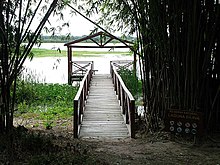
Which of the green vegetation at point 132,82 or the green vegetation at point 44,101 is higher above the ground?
the green vegetation at point 132,82

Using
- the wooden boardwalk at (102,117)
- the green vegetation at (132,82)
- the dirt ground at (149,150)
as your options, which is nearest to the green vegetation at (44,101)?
the wooden boardwalk at (102,117)

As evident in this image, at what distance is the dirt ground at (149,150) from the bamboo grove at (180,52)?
0.33m

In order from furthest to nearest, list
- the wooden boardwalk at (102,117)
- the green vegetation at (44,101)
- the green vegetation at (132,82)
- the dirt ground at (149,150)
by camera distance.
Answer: the green vegetation at (132,82) < the green vegetation at (44,101) < the wooden boardwalk at (102,117) < the dirt ground at (149,150)

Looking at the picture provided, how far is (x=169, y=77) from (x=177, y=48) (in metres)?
0.38

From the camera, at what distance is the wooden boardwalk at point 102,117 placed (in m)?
4.45

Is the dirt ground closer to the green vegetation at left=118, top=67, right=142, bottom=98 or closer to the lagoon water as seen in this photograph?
the lagoon water

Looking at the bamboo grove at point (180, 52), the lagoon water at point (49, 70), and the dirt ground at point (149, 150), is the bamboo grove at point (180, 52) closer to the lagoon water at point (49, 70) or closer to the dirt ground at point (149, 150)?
the dirt ground at point (149, 150)

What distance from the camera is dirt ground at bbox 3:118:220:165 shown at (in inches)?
114

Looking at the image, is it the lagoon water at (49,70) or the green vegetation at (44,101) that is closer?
the green vegetation at (44,101)

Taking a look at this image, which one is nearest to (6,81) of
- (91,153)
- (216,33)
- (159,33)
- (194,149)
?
(91,153)

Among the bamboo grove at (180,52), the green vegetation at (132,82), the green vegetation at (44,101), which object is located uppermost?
the bamboo grove at (180,52)

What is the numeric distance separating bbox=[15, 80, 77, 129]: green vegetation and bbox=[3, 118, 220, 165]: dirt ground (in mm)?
2570

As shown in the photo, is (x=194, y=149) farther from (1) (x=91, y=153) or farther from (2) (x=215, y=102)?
(1) (x=91, y=153)

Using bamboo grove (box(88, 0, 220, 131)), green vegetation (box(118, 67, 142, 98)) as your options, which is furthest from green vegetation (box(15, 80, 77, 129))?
bamboo grove (box(88, 0, 220, 131))
